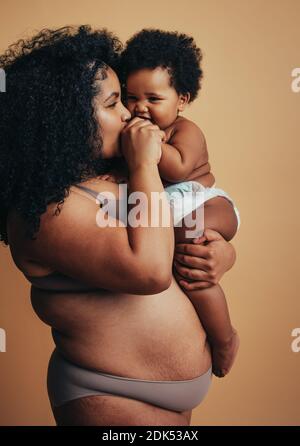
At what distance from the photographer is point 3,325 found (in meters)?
2.20

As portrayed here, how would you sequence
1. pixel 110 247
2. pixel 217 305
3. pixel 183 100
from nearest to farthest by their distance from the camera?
pixel 110 247, pixel 217 305, pixel 183 100

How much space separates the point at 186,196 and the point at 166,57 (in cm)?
42

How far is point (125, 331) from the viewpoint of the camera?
3.80 feet

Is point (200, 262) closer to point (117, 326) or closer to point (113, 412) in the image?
point (117, 326)

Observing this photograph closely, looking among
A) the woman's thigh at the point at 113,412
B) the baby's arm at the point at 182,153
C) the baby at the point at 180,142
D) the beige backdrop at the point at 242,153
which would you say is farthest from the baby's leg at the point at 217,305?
the beige backdrop at the point at 242,153

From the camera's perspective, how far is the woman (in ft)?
3.38

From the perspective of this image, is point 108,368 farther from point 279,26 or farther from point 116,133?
point 279,26

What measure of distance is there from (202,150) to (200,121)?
0.85 meters

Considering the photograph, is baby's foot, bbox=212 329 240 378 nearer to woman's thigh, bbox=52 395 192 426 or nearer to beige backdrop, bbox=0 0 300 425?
woman's thigh, bbox=52 395 192 426

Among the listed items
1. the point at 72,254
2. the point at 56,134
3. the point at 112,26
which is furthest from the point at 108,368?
the point at 112,26

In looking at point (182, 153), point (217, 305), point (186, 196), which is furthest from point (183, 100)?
point (217, 305)

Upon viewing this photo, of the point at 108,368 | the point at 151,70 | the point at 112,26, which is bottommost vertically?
the point at 108,368

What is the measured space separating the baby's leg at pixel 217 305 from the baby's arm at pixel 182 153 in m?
0.11

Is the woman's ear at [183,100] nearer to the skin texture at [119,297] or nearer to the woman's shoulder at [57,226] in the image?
the skin texture at [119,297]
